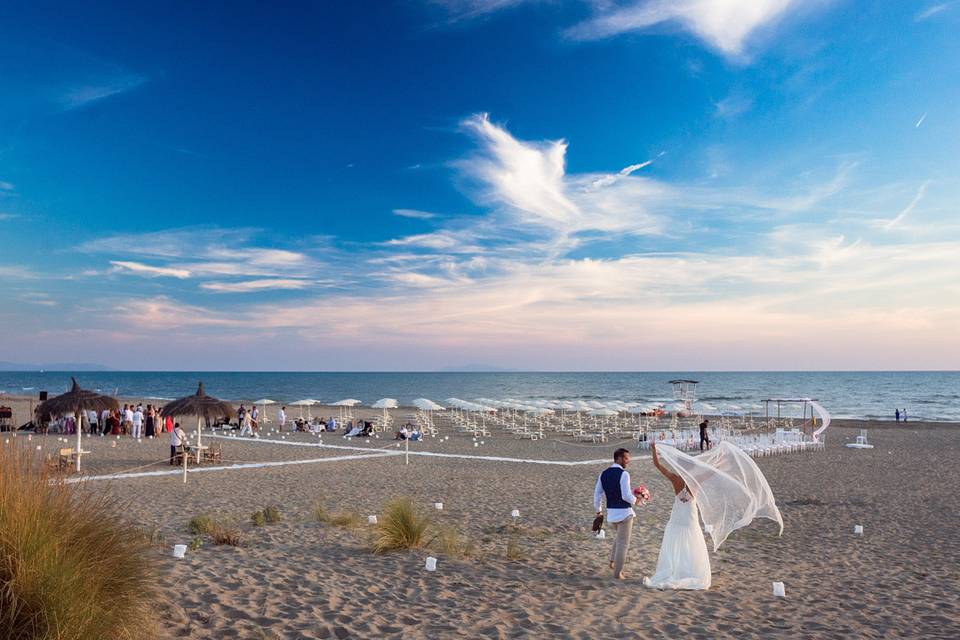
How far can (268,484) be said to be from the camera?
47.3ft

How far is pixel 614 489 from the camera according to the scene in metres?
7.56

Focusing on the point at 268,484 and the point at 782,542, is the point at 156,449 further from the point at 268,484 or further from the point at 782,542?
the point at 782,542

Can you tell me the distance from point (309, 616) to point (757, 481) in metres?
4.86

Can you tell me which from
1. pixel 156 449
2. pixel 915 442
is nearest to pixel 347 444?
pixel 156 449

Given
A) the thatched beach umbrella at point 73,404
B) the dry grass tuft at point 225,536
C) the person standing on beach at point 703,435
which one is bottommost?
the person standing on beach at point 703,435

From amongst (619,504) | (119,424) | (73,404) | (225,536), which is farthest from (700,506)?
(119,424)

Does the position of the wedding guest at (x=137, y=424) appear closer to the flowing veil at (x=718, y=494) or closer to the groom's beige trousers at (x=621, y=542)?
the groom's beige trousers at (x=621, y=542)

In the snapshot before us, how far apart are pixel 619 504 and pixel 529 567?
132 cm

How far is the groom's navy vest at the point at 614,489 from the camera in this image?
7.52 m

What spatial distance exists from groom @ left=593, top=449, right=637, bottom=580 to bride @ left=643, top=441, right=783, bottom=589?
1.18 ft

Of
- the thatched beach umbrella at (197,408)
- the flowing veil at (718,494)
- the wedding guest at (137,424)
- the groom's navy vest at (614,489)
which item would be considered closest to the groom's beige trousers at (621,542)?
the groom's navy vest at (614,489)

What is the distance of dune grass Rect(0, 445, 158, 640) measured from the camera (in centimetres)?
402

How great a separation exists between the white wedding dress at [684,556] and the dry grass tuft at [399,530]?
2788mm

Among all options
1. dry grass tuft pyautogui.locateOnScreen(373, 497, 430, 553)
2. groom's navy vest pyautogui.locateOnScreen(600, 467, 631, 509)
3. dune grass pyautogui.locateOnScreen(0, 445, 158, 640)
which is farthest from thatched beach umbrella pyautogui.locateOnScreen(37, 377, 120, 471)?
groom's navy vest pyautogui.locateOnScreen(600, 467, 631, 509)
